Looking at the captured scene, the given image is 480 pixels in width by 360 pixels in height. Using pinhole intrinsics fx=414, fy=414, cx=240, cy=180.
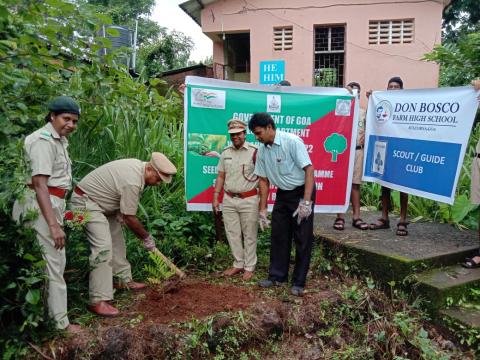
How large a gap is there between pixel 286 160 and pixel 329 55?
8.34 meters

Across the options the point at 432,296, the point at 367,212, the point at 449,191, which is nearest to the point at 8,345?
the point at 432,296

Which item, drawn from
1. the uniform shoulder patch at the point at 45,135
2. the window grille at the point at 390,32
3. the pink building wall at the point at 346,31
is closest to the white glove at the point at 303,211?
the uniform shoulder patch at the point at 45,135

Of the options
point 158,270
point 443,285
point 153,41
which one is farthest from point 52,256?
point 153,41

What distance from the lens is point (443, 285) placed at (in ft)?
11.5

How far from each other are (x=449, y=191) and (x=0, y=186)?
13.0ft

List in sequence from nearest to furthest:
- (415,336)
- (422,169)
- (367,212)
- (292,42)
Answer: (415,336) → (422,169) → (367,212) → (292,42)

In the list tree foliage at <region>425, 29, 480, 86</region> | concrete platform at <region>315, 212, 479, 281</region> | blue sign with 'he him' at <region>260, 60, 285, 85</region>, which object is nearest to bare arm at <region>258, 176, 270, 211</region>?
concrete platform at <region>315, 212, 479, 281</region>

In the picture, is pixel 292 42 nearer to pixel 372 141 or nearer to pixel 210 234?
pixel 372 141

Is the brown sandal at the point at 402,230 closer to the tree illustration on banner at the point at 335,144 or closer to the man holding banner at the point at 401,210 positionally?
the man holding banner at the point at 401,210

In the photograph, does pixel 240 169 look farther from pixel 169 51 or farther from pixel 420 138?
pixel 169 51

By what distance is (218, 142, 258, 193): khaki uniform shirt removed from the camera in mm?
4133

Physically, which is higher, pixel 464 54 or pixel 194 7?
pixel 194 7

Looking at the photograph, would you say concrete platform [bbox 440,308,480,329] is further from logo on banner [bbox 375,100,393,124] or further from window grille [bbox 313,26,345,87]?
window grille [bbox 313,26,345,87]

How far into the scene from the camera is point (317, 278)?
4301mm
